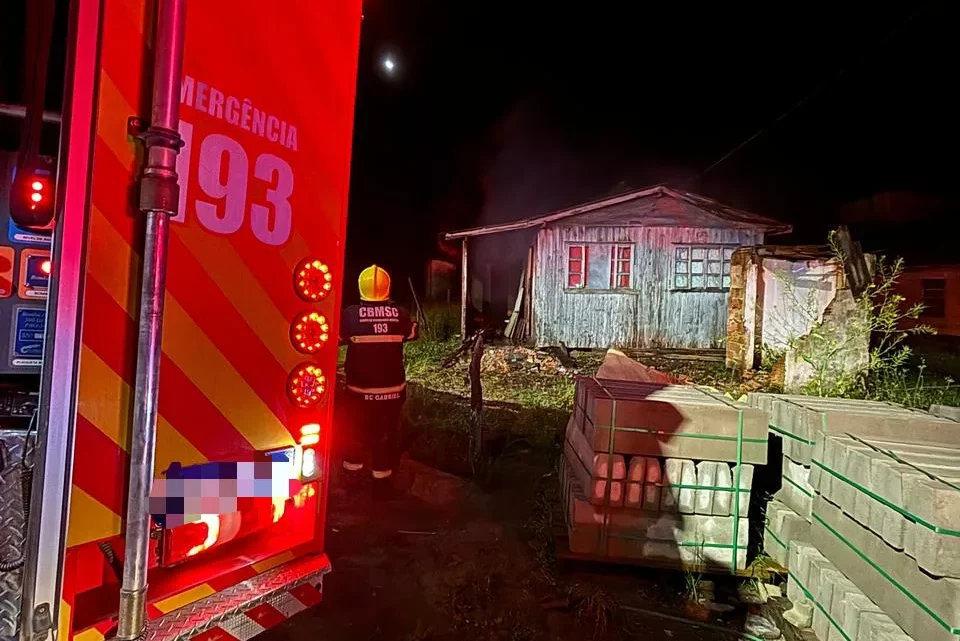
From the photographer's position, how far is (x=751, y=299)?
10.9 m

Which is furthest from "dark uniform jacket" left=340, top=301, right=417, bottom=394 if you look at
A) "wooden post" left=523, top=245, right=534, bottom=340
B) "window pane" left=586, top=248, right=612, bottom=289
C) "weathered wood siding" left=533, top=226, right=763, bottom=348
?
"window pane" left=586, top=248, right=612, bottom=289

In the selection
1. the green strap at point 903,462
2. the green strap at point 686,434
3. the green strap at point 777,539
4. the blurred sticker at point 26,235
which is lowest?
the green strap at point 777,539

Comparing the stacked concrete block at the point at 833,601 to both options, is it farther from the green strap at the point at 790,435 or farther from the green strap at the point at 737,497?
the green strap at the point at 790,435

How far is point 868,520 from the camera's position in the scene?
2885 mm

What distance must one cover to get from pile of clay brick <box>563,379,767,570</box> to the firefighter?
1886mm

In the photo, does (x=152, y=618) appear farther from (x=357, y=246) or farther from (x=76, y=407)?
(x=357, y=246)

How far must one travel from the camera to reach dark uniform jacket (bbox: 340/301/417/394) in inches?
191

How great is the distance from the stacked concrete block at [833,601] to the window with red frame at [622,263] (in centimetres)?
1064

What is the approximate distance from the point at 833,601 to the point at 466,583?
6.99 feet

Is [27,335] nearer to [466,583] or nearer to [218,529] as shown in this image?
[218,529]

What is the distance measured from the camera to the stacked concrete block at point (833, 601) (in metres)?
2.67

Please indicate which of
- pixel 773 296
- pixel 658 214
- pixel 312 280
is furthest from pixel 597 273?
pixel 312 280

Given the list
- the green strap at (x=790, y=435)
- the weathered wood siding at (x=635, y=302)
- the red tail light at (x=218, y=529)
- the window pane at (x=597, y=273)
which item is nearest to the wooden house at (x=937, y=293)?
the weathered wood siding at (x=635, y=302)

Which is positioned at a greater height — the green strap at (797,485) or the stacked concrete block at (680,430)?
the stacked concrete block at (680,430)
